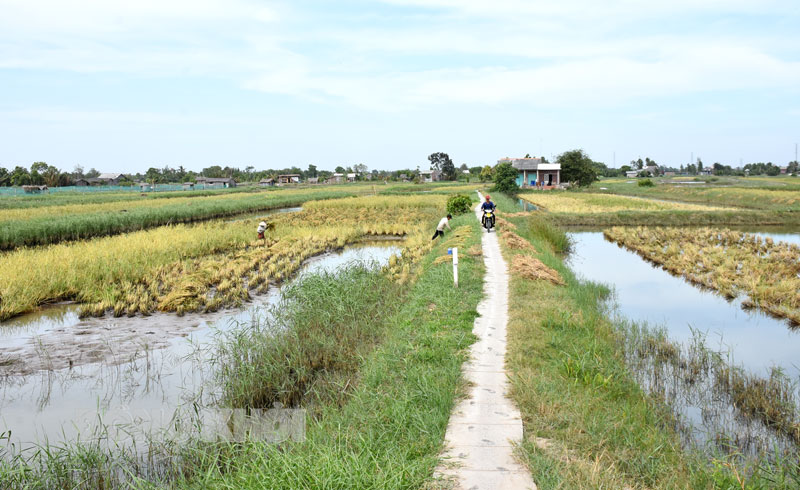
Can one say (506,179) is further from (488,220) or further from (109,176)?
(109,176)

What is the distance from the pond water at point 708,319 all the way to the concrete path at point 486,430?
4075 mm

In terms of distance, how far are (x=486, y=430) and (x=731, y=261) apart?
1396 cm

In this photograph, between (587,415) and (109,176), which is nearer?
(587,415)

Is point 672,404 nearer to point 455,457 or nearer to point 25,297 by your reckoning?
point 455,457

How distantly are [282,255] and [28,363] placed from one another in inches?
386

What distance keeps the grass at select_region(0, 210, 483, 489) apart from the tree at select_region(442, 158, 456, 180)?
107 metres

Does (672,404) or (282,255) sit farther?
(282,255)

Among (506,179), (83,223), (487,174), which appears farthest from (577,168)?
(83,223)

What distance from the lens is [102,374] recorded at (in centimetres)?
772

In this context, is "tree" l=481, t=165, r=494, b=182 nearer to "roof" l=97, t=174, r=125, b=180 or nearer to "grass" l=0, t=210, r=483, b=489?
"roof" l=97, t=174, r=125, b=180

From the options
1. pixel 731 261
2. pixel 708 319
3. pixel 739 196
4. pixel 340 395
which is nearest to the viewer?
pixel 340 395

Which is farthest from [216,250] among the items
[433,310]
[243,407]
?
[243,407]

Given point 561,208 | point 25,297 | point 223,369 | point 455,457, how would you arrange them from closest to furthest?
point 455,457, point 223,369, point 25,297, point 561,208

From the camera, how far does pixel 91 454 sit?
4742mm
